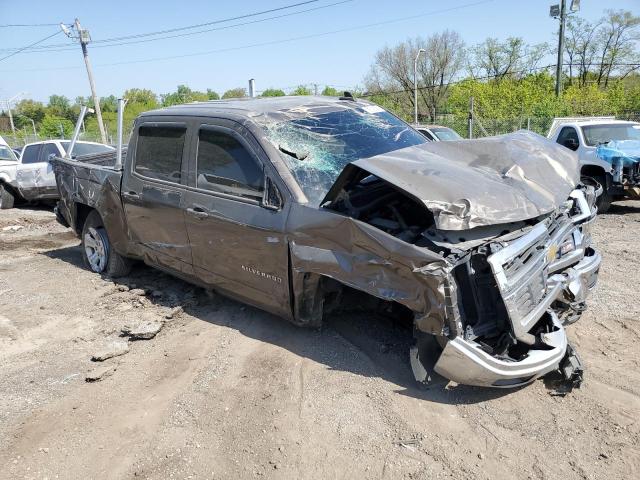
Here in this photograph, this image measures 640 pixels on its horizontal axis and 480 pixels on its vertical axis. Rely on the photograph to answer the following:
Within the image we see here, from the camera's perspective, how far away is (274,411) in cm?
314

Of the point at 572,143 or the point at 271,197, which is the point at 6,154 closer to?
the point at 271,197

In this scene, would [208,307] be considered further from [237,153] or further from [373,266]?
[373,266]

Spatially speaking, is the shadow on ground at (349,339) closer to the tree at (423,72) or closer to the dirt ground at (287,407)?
the dirt ground at (287,407)

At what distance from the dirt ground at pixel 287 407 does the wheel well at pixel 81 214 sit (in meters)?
1.80

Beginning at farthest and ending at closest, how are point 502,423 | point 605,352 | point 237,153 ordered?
1. point 237,153
2. point 605,352
3. point 502,423

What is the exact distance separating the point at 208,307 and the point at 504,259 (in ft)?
9.84

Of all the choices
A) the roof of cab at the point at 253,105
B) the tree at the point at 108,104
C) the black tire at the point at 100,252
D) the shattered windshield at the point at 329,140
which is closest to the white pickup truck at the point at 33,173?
the black tire at the point at 100,252

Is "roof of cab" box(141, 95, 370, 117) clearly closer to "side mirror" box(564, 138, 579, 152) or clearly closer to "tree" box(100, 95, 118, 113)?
"side mirror" box(564, 138, 579, 152)

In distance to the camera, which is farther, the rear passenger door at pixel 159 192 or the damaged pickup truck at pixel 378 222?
the rear passenger door at pixel 159 192

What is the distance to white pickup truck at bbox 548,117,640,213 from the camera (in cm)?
862

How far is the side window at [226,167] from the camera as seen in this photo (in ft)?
12.5

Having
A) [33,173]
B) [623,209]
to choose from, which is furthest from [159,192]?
[33,173]

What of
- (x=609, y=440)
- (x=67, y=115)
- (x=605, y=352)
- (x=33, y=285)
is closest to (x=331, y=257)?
(x=609, y=440)

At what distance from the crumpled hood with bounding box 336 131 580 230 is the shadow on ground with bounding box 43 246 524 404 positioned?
1.09 m
